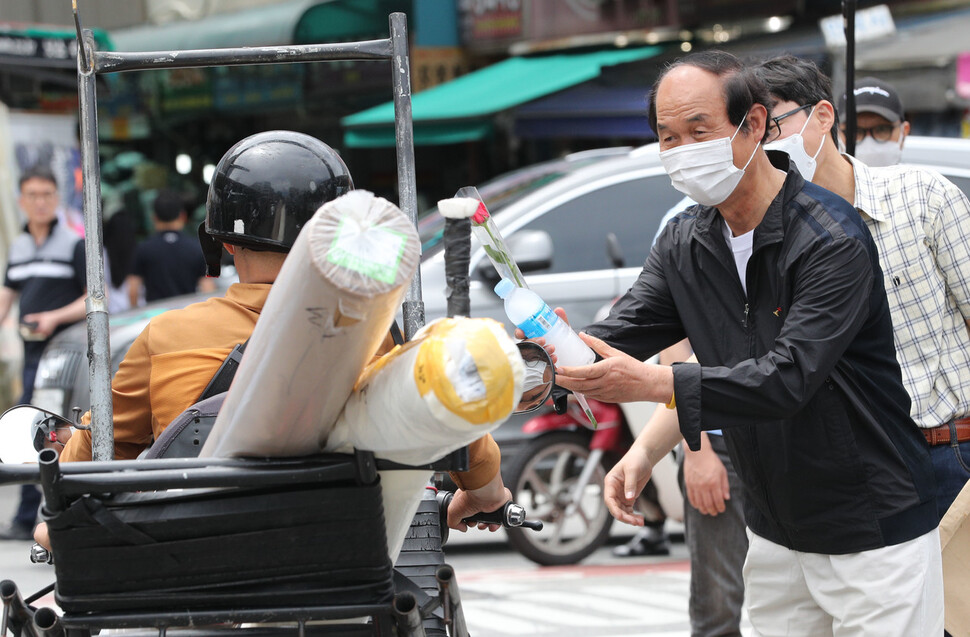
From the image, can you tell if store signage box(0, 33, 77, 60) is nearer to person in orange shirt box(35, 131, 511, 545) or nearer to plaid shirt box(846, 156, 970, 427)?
plaid shirt box(846, 156, 970, 427)

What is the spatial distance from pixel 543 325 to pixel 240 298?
65 centimetres

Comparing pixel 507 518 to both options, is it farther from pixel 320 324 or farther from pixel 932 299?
pixel 932 299

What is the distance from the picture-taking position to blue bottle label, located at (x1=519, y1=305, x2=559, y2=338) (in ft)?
9.28

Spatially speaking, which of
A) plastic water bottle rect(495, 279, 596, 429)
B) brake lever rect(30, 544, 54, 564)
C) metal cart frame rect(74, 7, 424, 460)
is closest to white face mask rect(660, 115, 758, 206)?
plastic water bottle rect(495, 279, 596, 429)

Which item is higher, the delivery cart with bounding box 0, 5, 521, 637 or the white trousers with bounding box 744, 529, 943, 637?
the delivery cart with bounding box 0, 5, 521, 637

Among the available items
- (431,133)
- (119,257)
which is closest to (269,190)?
(119,257)

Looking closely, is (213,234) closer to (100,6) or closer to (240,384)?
(240,384)

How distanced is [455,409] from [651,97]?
1.65 metres

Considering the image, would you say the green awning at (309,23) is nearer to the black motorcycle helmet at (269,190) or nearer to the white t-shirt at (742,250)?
the white t-shirt at (742,250)

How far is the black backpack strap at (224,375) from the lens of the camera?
2508mm

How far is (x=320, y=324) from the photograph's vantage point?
1854 millimetres

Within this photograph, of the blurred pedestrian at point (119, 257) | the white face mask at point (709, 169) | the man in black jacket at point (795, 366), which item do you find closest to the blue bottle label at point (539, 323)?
the man in black jacket at point (795, 366)

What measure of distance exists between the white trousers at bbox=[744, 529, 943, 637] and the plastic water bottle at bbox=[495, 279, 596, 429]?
764 millimetres

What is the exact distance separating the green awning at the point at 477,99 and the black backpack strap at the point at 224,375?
9522 mm
